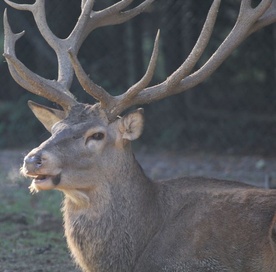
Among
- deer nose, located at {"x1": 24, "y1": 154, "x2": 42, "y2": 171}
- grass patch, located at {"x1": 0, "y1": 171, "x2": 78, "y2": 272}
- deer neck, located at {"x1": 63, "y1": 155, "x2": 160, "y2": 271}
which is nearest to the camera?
deer nose, located at {"x1": 24, "y1": 154, "x2": 42, "y2": 171}

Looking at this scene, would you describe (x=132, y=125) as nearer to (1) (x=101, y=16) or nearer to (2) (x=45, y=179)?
(2) (x=45, y=179)

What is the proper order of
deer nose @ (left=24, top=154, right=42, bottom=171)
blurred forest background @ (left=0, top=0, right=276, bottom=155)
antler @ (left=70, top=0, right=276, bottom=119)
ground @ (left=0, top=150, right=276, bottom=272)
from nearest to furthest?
deer nose @ (left=24, top=154, right=42, bottom=171), antler @ (left=70, top=0, right=276, bottom=119), ground @ (left=0, top=150, right=276, bottom=272), blurred forest background @ (left=0, top=0, right=276, bottom=155)

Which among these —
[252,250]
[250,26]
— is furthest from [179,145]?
[252,250]

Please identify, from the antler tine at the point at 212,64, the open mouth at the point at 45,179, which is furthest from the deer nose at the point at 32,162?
the antler tine at the point at 212,64

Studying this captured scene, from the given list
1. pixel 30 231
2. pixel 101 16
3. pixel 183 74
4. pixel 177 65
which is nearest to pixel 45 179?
pixel 183 74

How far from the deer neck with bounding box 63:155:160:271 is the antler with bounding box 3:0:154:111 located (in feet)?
1.96

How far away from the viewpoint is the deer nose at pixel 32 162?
5543 mm

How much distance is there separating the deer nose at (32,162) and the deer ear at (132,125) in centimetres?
65

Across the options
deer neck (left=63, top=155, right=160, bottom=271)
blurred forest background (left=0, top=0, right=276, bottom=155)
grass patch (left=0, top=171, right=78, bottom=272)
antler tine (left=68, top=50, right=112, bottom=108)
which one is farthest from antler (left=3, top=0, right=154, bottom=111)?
blurred forest background (left=0, top=0, right=276, bottom=155)

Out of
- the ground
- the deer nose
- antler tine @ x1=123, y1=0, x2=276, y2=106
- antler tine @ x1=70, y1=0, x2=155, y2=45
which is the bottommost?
the ground

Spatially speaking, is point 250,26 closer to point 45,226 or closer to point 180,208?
point 180,208

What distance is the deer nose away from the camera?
5543 mm

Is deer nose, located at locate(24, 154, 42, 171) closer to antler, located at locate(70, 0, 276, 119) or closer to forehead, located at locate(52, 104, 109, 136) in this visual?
forehead, located at locate(52, 104, 109, 136)

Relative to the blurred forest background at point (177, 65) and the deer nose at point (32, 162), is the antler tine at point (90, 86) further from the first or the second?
the blurred forest background at point (177, 65)
